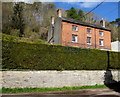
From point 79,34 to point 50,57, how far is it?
15.5 metres

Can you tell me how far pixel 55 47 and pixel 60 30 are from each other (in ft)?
41.4

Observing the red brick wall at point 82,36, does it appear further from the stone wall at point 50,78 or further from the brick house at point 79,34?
the stone wall at point 50,78

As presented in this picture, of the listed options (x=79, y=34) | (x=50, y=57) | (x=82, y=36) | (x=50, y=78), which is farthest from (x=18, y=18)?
(x=50, y=78)

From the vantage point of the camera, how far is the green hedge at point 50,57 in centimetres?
1095

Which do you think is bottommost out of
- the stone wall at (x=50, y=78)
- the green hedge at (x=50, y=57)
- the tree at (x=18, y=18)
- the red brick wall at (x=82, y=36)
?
the stone wall at (x=50, y=78)

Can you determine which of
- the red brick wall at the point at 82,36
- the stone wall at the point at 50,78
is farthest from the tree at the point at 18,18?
the stone wall at the point at 50,78

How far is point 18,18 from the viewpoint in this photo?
107 feet

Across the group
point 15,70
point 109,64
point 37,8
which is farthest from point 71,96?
point 37,8

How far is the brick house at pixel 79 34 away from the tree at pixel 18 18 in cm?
1129

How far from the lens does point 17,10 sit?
3341 cm

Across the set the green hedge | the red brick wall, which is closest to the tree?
the red brick wall

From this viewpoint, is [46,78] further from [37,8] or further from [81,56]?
[37,8]

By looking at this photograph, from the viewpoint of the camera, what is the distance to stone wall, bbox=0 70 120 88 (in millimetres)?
10547

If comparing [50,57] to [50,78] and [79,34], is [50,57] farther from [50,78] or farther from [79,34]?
[79,34]
